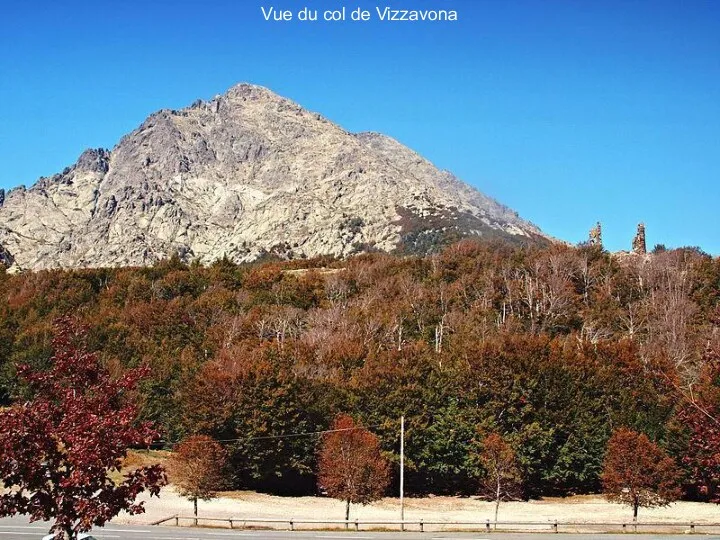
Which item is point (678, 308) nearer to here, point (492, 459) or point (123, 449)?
point (492, 459)

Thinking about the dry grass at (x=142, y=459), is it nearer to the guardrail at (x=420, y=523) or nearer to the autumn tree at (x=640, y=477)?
the guardrail at (x=420, y=523)

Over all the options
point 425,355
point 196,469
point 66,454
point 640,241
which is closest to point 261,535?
point 196,469

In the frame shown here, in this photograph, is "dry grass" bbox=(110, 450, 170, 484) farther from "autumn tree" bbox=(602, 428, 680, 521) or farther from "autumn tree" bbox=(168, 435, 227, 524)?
"autumn tree" bbox=(602, 428, 680, 521)

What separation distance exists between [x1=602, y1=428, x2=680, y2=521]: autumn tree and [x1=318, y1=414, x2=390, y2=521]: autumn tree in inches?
577

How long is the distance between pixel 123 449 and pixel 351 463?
102ft

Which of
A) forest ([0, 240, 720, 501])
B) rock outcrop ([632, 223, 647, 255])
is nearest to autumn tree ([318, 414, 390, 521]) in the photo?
forest ([0, 240, 720, 501])

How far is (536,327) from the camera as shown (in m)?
89.5

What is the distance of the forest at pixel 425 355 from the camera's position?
58.3m

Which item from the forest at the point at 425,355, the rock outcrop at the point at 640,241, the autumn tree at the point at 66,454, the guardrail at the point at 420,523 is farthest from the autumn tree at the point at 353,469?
the rock outcrop at the point at 640,241

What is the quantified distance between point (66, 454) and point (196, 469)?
32263 mm

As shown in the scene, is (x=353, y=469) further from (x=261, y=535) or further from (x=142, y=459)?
(x=142, y=459)

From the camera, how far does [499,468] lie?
4806 centimetres

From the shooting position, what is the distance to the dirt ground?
45.4m

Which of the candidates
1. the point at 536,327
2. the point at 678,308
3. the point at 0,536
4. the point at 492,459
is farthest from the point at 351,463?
the point at 678,308
